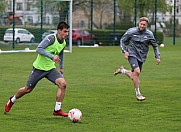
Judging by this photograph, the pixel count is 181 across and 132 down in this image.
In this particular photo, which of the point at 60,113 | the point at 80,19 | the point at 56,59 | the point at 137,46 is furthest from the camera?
the point at 80,19

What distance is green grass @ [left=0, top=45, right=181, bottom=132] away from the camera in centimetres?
1102

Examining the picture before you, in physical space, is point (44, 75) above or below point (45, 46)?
below

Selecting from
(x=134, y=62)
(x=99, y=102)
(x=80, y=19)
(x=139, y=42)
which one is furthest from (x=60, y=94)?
(x=80, y=19)

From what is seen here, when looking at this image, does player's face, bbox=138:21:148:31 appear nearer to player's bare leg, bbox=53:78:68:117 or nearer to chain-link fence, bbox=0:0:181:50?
player's bare leg, bbox=53:78:68:117

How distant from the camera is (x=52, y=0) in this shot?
35.9 metres

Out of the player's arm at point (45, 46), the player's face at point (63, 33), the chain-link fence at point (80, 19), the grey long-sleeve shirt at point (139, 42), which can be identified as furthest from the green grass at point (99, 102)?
the chain-link fence at point (80, 19)

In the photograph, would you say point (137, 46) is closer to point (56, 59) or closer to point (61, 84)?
point (61, 84)

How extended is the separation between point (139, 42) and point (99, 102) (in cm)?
184

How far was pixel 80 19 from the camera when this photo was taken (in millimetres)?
53344

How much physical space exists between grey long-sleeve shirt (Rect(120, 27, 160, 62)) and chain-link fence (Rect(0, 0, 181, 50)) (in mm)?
20948

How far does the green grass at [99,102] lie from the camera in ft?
36.2

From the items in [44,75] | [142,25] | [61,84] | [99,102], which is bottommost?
[99,102]

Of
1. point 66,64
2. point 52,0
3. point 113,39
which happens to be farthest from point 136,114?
point 113,39

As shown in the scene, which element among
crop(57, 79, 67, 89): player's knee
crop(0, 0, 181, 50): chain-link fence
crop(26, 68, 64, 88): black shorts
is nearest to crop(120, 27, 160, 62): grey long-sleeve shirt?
crop(26, 68, 64, 88): black shorts
